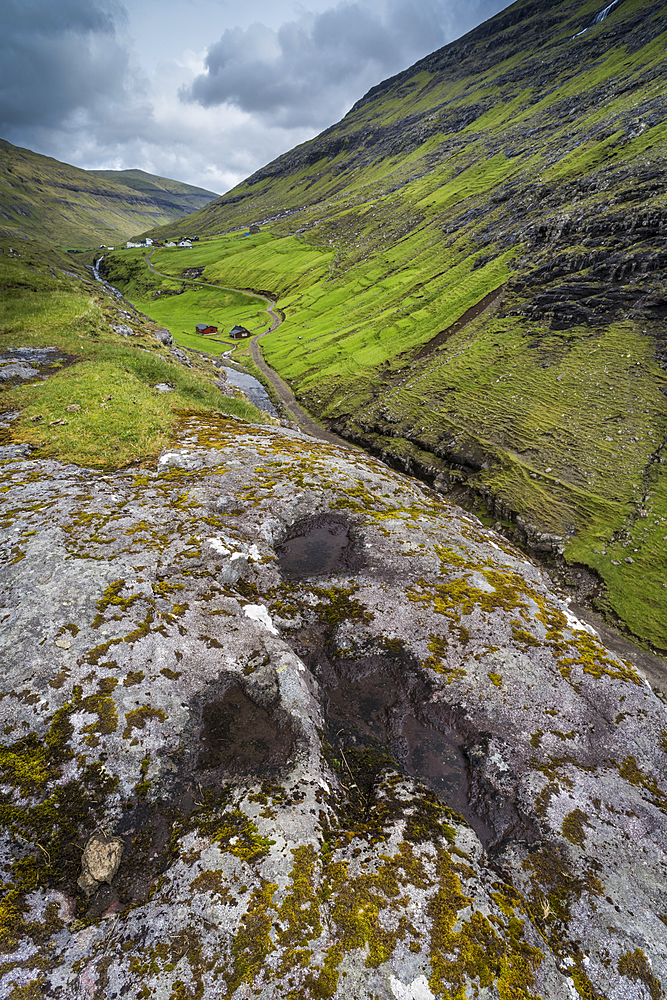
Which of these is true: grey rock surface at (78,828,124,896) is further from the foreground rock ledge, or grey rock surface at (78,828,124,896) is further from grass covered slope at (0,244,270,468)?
grass covered slope at (0,244,270,468)

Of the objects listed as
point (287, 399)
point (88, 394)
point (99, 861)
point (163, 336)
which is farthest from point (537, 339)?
point (99, 861)

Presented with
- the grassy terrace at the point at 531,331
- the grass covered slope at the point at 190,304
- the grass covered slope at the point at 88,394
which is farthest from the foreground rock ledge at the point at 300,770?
the grass covered slope at the point at 190,304

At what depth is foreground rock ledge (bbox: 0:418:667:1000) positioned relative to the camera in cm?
738

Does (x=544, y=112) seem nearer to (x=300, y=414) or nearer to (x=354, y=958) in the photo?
(x=300, y=414)

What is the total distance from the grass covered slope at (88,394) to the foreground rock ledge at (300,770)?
2582 mm

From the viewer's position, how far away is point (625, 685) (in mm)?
13867

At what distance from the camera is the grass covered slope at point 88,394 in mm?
19750

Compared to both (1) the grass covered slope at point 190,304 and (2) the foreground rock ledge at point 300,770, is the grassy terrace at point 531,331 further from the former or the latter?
(2) the foreground rock ledge at point 300,770

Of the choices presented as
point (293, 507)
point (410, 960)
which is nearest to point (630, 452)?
point (293, 507)

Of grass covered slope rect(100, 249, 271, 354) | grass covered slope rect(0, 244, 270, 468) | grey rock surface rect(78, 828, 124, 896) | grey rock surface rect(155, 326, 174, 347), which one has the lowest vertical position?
grey rock surface rect(78, 828, 124, 896)

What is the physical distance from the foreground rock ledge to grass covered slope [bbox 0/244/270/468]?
258 cm

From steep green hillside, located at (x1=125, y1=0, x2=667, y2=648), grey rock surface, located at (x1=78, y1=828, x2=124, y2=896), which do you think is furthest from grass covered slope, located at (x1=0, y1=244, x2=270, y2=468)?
steep green hillside, located at (x1=125, y1=0, x2=667, y2=648)

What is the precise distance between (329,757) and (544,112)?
211m

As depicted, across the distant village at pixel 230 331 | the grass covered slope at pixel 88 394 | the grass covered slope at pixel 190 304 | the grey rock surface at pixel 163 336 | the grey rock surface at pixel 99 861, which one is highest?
the grass covered slope at pixel 190 304
